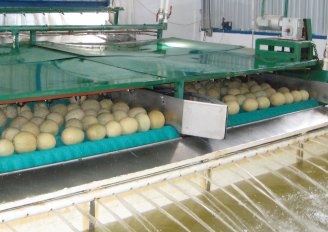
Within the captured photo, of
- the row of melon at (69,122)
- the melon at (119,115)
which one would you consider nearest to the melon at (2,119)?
the row of melon at (69,122)

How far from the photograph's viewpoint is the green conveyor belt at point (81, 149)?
192 centimetres

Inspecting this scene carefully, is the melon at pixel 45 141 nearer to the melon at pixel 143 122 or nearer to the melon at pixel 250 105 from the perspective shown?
the melon at pixel 143 122

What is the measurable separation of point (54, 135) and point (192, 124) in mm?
732

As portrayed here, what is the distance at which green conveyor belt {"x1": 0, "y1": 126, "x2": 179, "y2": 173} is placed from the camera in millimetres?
1920

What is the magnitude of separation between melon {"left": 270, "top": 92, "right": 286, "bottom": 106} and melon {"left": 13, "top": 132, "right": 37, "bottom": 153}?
177 cm

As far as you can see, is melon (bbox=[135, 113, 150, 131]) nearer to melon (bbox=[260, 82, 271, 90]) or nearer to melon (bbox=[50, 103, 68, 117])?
melon (bbox=[50, 103, 68, 117])

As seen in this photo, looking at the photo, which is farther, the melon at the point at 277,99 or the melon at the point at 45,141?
the melon at the point at 277,99

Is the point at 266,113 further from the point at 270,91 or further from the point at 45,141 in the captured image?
the point at 45,141

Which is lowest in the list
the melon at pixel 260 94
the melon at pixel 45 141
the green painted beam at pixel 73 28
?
the melon at pixel 45 141

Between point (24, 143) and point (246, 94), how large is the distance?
65.8 inches

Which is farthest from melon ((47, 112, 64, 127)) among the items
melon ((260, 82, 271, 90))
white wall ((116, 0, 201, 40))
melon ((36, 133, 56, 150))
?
white wall ((116, 0, 201, 40))

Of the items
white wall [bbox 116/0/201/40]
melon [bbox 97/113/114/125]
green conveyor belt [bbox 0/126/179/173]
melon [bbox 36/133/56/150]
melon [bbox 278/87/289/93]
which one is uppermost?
white wall [bbox 116/0/201/40]

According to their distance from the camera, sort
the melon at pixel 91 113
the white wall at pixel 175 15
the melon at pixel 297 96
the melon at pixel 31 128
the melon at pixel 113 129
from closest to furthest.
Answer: the melon at pixel 31 128, the melon at pixel 113 129, the melon at pixel 91 113, the melon at pixel 297 96, the white wall at pixel 175 15

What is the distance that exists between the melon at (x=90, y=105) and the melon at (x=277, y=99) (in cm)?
126
